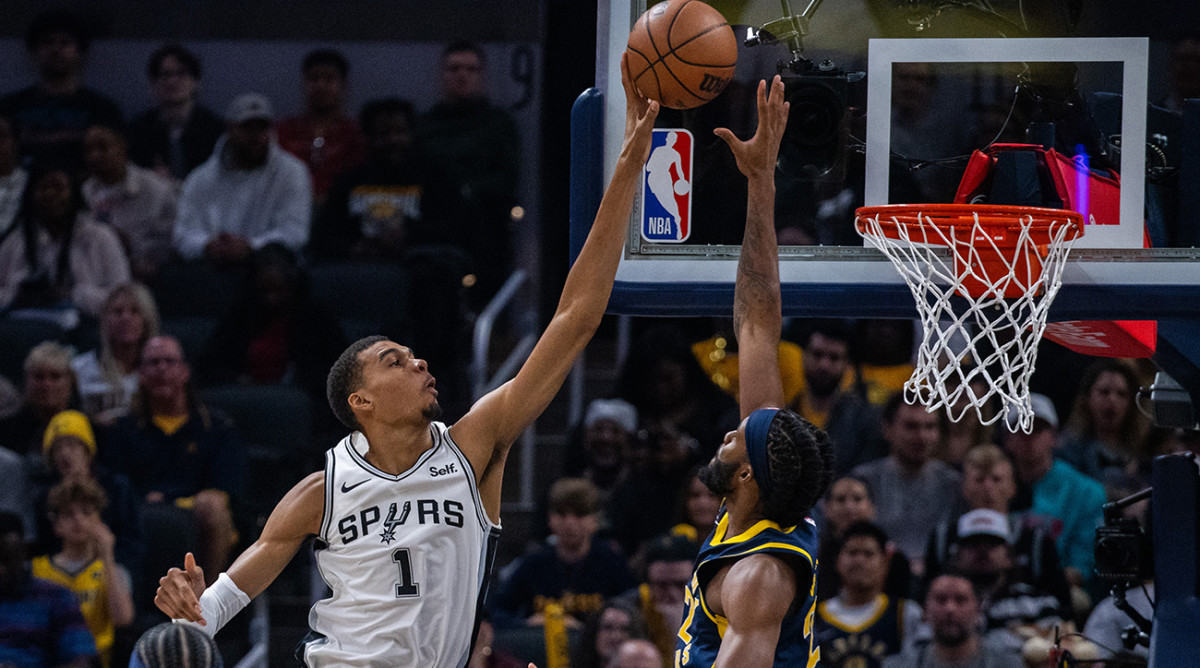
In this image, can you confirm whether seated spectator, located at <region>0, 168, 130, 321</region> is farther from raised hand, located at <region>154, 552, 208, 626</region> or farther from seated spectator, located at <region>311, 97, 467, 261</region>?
raised hand, located at <region>154, 552, 208, 626</region>

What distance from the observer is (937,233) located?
152 inches

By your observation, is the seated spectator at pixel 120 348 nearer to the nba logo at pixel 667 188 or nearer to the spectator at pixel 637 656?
the spectator at pixel 637 656

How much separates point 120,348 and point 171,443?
770 mm

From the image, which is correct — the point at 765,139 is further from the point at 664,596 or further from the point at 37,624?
the point at 37,624

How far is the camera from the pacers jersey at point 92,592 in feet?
20.7

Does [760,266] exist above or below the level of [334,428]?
above

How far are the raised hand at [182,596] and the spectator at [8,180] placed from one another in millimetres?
5186

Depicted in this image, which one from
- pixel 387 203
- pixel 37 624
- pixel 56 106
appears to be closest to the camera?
pixel 37 624

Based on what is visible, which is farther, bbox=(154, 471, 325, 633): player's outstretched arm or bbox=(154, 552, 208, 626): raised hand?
bbox=(154, 471, 325, 633): player's outstretched arm

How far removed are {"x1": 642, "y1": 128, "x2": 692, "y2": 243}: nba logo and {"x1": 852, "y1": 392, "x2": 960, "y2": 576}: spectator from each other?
272 cm

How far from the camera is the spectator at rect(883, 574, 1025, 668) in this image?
5879 mm

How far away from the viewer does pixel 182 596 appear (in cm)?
355

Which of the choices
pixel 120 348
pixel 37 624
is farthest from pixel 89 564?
pixel 120 348

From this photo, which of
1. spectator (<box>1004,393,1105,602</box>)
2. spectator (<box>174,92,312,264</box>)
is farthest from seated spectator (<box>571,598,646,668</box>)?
spectator (<box>174,92,312,264</box>)
